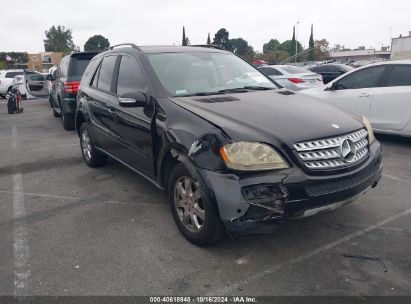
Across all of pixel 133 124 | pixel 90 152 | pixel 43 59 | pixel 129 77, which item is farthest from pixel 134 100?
pixel 43 59

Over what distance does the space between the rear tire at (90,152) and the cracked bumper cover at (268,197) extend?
3.11 m

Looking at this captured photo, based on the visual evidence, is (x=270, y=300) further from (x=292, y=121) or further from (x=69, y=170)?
(x=69, y=170)

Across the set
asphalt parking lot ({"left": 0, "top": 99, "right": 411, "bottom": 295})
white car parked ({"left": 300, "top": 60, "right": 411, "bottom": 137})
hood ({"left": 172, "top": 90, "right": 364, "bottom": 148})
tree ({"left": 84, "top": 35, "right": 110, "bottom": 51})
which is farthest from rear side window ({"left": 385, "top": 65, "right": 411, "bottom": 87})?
tree ({"left": 84, "top": 35, "right": 110, "bottom": 51})

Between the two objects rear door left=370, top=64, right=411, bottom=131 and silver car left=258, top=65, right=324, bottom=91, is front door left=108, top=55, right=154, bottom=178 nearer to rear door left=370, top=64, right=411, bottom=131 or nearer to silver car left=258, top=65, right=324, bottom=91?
rear door left=370, top=64, right=411, bottom=131

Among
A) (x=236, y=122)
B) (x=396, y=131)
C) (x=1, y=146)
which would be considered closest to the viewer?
(x=236, y=122)

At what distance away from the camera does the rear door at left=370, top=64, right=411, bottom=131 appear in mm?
6348

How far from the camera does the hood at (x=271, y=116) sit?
2959mm

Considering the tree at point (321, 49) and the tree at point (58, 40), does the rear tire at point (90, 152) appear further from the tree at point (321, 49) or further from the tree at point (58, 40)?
the tree at point (58, 40)

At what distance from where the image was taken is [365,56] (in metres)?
104

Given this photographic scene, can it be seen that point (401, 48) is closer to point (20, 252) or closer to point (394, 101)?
point (394, 101)

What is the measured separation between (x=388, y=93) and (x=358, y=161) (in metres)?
4.02

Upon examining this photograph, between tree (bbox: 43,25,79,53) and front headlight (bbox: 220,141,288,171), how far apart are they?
387 ft

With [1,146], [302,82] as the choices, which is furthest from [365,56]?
[1,146]

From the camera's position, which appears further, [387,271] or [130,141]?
[130,141]
